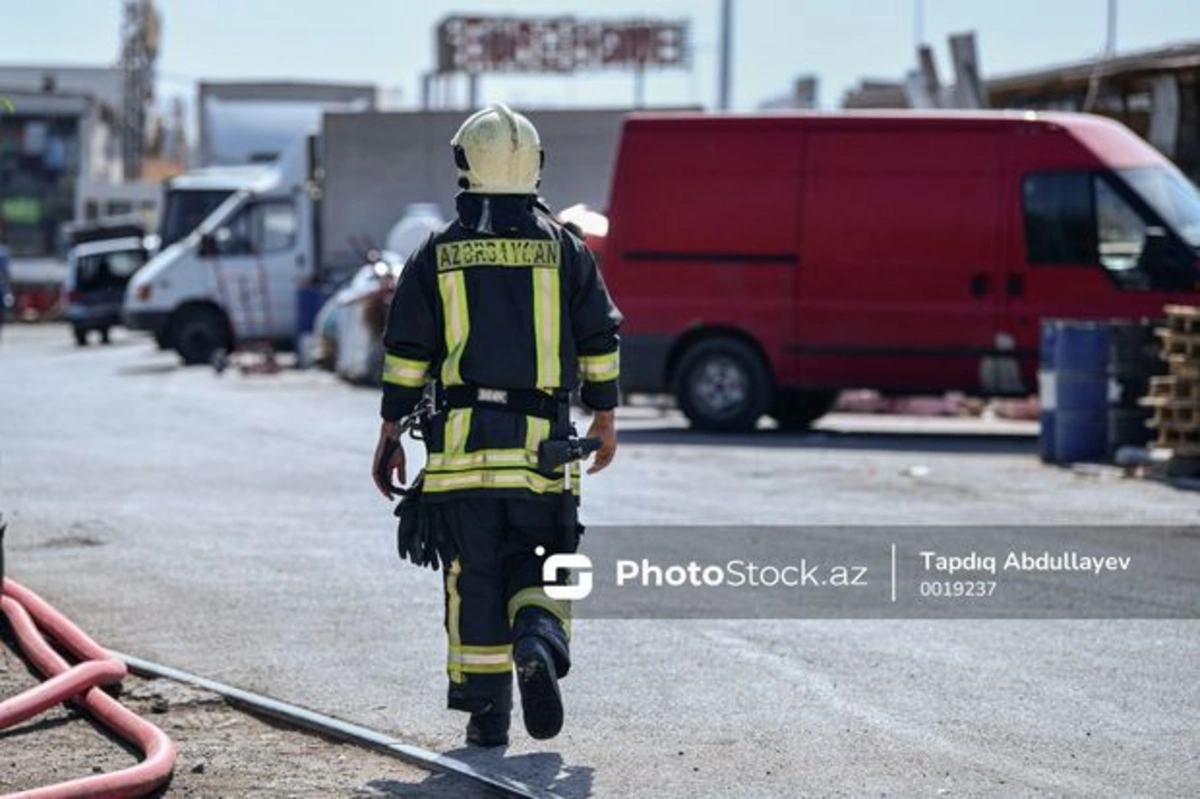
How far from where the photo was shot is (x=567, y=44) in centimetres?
6109

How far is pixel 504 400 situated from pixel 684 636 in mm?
2377

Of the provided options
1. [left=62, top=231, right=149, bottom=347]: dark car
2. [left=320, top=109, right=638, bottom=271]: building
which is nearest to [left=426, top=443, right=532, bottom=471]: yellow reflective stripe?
[left=320, top=109, right=638, bottom=271]: building

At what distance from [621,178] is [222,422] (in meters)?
4.37

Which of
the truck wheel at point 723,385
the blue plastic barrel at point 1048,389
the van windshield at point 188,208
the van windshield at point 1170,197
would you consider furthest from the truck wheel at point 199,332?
the blue plastic barrel at point 1048,389

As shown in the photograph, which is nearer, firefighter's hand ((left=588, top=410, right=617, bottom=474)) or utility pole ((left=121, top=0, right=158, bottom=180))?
firefighter's hand ((left=588, top=410, right=617, bottom=474))

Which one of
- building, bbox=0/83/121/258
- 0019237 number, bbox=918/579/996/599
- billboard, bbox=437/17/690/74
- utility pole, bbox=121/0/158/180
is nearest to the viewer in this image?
0019237 number, bbox=918/579/996/599

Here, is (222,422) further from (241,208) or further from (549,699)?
(549,699)

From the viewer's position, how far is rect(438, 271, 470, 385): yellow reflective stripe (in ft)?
22.4

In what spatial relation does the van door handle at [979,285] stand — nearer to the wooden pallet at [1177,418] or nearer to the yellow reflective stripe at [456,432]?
the wooden pallet at [1177,418]

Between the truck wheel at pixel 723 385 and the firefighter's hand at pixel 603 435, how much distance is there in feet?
39.3

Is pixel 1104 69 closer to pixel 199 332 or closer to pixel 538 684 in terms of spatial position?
pixel 199 332

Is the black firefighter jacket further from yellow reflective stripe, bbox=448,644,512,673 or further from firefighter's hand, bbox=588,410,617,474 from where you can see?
yellow reflective stripe, bbox=448,644,512,673

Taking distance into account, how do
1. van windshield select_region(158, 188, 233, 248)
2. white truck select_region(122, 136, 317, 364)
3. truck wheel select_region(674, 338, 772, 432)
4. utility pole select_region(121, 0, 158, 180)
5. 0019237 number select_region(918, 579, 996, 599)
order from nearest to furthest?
0019237 number select_region(918, 579, 996, 599)
truck wheel select_region(674, 338, 772, 432)
white truck select_region(122, 136, 317, 364)
van windshield select_region(158, 188, 233, 248)
utility pole select_region(121, 0, 158, 180)

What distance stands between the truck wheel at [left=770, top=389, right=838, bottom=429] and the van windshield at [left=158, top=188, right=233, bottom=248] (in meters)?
20.8
